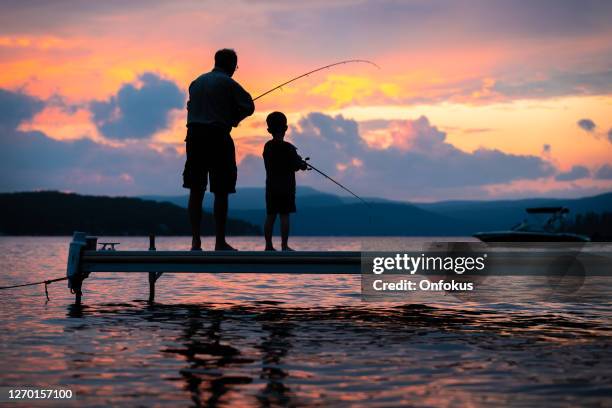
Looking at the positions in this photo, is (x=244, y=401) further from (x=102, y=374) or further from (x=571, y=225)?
(x=571, y=225)

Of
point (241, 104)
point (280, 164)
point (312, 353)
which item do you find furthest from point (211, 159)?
point (312, 353)

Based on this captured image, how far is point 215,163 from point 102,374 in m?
4.20

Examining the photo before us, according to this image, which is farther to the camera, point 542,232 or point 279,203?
point 542,232

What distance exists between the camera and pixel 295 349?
7.39 metres

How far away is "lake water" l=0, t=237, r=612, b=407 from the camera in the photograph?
5398mm

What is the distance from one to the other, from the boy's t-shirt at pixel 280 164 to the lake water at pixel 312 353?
1719 millimetres

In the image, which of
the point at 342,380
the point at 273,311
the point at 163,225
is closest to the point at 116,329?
the point at 273,311

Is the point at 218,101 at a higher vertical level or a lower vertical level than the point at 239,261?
higher

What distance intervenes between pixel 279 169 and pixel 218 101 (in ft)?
5.20

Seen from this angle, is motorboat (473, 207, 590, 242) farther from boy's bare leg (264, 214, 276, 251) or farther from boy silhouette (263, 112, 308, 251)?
boy silhouette (263, 112, 308, 251)

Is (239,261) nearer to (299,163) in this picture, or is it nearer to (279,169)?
(279,169)

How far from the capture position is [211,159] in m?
9.86

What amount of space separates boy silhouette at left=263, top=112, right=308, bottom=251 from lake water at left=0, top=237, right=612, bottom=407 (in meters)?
1.40

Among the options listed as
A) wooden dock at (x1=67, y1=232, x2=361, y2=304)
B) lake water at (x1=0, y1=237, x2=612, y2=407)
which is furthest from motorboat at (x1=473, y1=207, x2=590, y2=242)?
wooden dock at (x1=67, y1=232, x2=361, y2=304)
